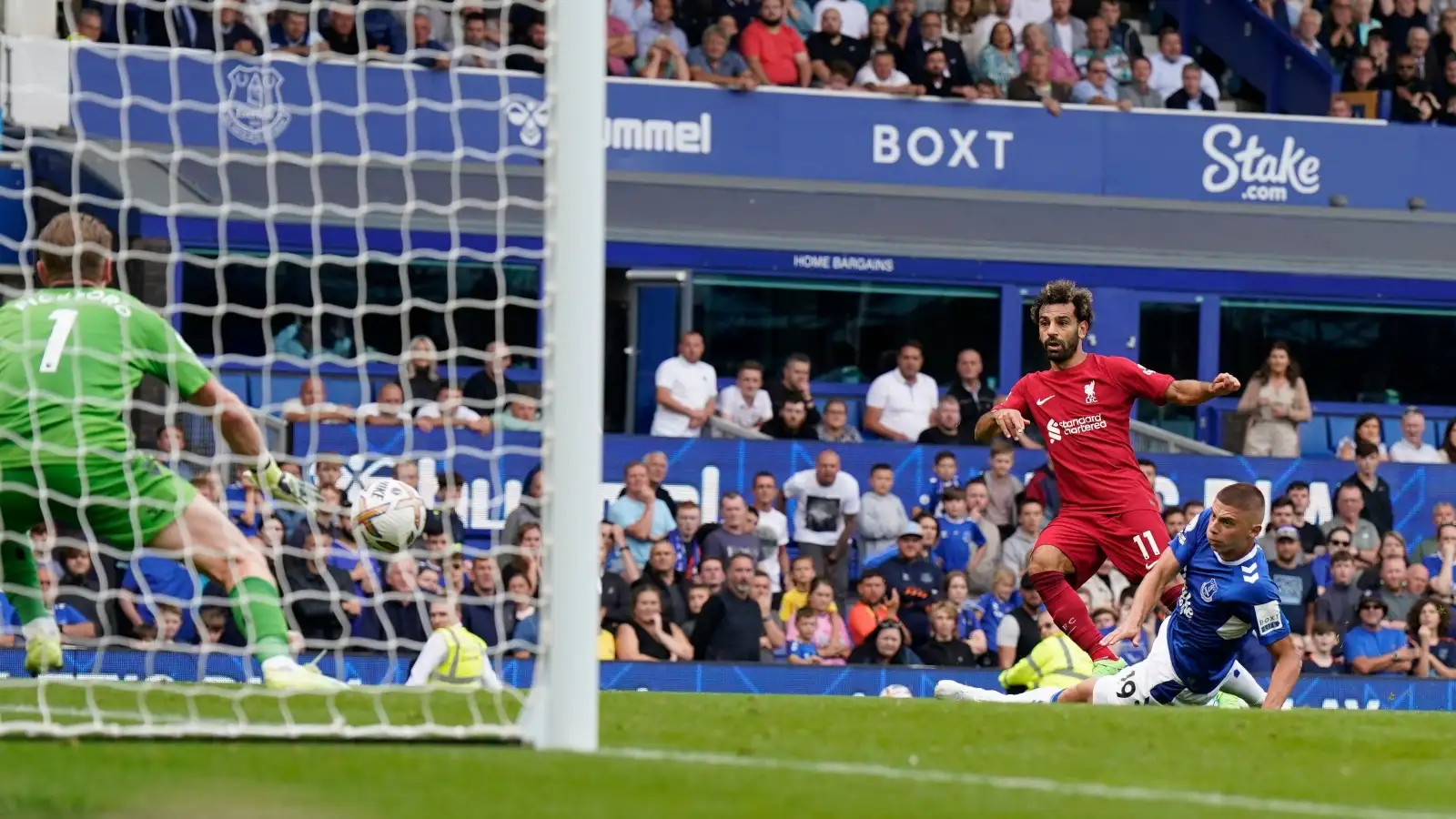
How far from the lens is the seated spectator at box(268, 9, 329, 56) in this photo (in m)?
14.5

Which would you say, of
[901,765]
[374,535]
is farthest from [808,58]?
[901,765]

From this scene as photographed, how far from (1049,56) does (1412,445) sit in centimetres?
425

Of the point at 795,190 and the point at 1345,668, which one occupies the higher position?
the point at 795,190

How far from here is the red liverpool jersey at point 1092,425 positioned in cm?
1003

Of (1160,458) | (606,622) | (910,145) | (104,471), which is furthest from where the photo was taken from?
(910,145)

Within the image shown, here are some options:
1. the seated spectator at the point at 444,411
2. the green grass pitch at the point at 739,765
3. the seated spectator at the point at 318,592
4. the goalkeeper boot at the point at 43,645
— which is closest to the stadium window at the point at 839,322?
the seated spectator at the point at 444,411

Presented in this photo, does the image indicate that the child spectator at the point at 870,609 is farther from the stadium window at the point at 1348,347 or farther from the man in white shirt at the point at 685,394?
the stadium window at the point at 1348,347

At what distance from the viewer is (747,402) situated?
15.8 meters

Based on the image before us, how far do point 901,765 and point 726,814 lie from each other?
121cm

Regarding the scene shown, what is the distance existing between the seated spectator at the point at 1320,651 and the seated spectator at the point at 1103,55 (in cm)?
549

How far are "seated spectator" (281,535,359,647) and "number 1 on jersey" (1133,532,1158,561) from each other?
421 cm

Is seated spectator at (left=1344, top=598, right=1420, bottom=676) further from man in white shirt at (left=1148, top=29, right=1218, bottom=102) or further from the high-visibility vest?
the high-visibility vest

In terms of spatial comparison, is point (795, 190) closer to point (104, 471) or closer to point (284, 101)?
point (284, 101)

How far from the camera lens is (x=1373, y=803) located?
5.58 m
